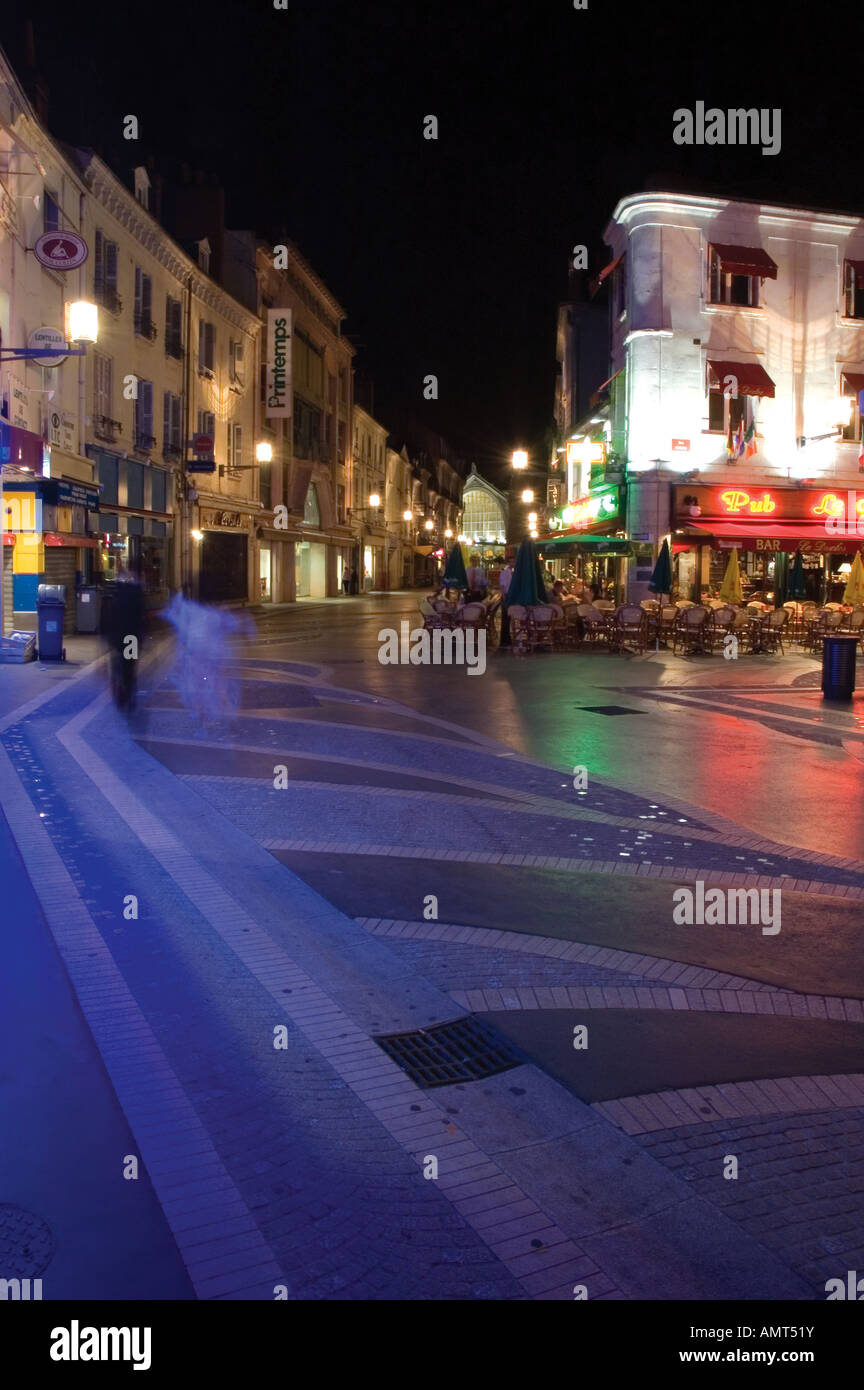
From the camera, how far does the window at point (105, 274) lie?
27.2 meters

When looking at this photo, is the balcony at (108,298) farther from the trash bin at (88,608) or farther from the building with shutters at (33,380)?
the trash bin at (88,608)

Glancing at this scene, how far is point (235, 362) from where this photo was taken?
4050 cm

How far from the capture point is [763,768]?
10.4 meters

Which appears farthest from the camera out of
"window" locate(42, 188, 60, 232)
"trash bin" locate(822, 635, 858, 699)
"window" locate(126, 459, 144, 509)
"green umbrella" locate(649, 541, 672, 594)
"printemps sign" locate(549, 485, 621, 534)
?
"printemps sign" locate(549, 485, 621, 534)

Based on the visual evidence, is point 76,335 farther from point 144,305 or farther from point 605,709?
point 605,709

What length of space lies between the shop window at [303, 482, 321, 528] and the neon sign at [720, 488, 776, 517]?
23.7 meters

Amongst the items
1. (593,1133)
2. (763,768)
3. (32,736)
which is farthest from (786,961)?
(32,736)

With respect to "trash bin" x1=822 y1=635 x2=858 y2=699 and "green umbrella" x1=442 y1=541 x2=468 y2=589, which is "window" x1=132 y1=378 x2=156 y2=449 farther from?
"trash bin" x1=822 y1=635 x2=858 y2=699

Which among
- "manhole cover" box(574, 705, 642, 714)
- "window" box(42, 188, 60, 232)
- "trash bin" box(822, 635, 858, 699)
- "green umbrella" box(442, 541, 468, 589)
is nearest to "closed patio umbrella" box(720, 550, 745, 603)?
"green umbrella" box(442, 541, 468, 589)

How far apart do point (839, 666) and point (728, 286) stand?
840 inches

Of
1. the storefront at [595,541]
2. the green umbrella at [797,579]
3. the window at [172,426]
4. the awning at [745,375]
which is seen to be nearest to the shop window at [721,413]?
the awning at [745,375]

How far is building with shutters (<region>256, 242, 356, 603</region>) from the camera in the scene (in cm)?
4462

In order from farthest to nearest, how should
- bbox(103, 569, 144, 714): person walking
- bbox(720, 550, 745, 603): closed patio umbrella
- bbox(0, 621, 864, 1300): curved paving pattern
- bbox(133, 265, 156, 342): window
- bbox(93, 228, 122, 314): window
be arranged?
bbox(133, 265, 156, 342): window
bbox(720, 550, 745, 603): closed patio umbrella
bbox(93, 228, 122, 314): window
bbox(103, 569, 144, 714): person walking
bbox(0, 621, 864, 1300): curved paving pattern

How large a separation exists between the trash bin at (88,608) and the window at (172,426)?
32.0 feet
